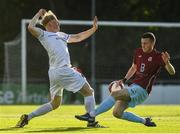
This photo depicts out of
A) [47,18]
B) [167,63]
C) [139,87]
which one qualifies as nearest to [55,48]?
[47,18]

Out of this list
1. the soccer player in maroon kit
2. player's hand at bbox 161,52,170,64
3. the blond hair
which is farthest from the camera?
the blond hair

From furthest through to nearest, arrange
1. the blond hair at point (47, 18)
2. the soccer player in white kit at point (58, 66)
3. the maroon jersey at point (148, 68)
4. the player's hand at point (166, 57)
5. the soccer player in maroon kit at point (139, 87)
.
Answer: the soccer player in white kit at point (58, 66), the blond hair at point (47, 18), the maroon jersey at point (148, 68), the soccer player in maroon kit at point (139, 87), the player's hand at point (166, 57)

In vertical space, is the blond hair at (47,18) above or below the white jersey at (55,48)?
above

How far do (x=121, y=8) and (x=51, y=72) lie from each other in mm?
37534

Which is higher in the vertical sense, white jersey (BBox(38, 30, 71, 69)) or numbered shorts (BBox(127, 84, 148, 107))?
white jersey (BBox(38, 30, 71, 69))

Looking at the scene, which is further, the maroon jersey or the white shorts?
the white shorts

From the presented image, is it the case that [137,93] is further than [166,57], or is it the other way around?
[137,93]


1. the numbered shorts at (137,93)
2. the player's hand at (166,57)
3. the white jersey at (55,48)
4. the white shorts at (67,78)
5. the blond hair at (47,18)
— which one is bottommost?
the numbered shorts at (137,93)

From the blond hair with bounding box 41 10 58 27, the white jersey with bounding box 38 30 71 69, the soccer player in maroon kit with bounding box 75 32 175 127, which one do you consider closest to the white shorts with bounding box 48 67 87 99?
the white jersey with bounding box 38 30 71 69

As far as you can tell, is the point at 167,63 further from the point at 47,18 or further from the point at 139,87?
the point at 47,18

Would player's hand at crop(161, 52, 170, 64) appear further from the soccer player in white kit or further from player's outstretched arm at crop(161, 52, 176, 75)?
the soccer player in white kit

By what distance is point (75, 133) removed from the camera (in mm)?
13242

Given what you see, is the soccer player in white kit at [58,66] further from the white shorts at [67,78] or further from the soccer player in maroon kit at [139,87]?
the soccer player in maroon kit at [139,87]

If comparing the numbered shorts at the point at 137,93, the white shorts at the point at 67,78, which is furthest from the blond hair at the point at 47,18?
the numbered shorts at the point at 137,93
